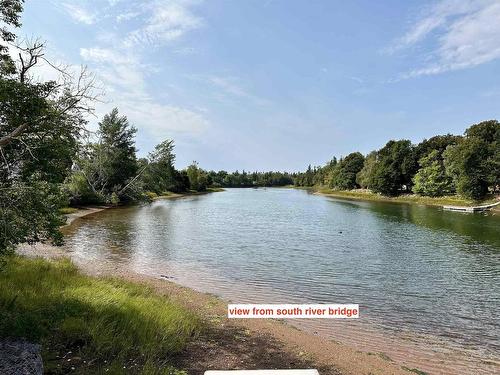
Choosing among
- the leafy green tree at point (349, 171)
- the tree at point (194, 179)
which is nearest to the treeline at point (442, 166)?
the leafy green tree at point (349, 171)

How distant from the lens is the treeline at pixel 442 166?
2660 inches

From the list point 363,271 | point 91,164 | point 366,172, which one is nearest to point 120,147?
point 91,164

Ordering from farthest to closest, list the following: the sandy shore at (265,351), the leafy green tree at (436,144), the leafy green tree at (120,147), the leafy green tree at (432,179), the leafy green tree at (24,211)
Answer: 1. the leafy green tree at (436,144)
2. the leafy green tree at (432,179)
3. the leafy green tree at (120,147)
4. the sandy shore at (265,351)
5. the leafy green tree at (24,211)

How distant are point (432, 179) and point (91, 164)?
77900 mm

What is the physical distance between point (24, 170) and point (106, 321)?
15.4 ft

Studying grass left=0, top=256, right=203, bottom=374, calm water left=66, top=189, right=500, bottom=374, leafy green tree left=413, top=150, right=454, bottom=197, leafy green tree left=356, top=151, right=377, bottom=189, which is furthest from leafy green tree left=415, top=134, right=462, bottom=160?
grass left=0, top=256, right=203, bottom=374

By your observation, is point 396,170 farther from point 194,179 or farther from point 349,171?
point 194,179

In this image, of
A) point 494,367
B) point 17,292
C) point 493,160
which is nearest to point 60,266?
point 17,292

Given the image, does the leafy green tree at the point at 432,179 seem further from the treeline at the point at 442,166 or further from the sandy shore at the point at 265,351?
the sandy shore at the point at 265,351

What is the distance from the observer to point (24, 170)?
31.0 feet

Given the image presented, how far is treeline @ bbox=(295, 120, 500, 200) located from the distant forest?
0.20 meters

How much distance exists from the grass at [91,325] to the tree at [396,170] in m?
95.4

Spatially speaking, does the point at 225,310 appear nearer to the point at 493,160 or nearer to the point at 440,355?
the point at 440,355

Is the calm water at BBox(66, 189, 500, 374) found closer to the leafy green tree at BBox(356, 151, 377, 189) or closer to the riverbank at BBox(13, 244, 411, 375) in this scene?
the riverbank at BBox(13, 244, 411, 375)
